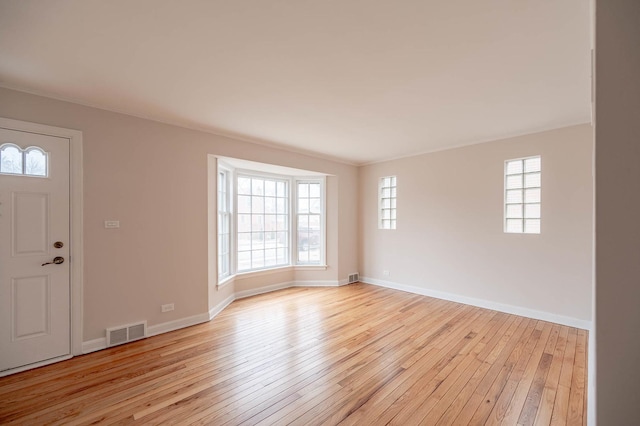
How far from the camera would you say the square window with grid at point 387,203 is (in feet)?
17.8

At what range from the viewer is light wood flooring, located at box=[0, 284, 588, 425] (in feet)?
6.30

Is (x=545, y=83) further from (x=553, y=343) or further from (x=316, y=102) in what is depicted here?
(x=553, y=343)

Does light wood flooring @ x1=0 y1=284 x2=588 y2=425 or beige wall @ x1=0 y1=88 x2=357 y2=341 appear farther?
beige wall @ x1=0 y1=88 x2=357 y2=341

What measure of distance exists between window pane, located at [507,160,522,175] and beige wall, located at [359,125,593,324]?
0.12 m

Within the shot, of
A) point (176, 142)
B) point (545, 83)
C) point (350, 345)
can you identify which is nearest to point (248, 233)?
point (176, 142)

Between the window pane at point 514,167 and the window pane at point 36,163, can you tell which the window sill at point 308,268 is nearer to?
the window pane at point 514,167

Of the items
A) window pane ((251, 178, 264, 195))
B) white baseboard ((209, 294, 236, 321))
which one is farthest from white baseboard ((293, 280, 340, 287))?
window pane ((251, 178, 264, 195))

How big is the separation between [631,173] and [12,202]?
426cm

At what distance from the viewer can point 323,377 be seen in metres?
2.35

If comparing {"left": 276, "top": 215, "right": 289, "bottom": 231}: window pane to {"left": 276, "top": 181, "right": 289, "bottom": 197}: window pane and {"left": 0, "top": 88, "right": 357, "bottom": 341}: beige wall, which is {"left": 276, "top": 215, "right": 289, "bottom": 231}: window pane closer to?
{"left": 276, "top": 181, "right": 289, "bottom": 197}: window pane

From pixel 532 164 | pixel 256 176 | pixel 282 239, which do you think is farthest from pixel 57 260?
pixel 532 164

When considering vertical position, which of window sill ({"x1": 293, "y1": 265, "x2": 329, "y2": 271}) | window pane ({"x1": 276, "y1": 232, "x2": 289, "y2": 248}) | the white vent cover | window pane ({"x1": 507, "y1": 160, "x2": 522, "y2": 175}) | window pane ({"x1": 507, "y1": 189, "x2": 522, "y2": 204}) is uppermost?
window pane ({"x1": 507, "y1": 160, "x2": 522, "y2": 175})

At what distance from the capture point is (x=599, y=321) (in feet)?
3.49

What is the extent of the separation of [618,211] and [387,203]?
4526 millimetres
